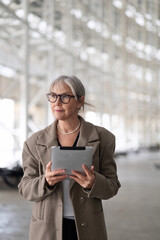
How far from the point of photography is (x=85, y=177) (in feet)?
6.57

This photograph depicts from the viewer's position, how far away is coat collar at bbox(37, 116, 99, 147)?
2.18 m

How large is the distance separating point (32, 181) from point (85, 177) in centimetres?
36

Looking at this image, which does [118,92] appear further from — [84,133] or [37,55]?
[84,133]

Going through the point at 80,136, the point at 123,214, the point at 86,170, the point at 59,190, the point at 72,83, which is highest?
the point at 72,83

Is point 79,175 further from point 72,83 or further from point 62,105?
point 72,83

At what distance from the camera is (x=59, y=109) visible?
7.08 ft

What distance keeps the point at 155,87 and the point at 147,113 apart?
327 cm

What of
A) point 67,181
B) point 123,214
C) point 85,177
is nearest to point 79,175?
point 85,177

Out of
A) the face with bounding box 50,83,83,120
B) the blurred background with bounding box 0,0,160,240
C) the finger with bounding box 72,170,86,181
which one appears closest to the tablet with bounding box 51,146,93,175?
the finger with bounding box 72,170,86,181

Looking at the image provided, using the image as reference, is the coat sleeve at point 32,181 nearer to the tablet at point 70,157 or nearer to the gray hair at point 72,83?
the tablet at point 70,157

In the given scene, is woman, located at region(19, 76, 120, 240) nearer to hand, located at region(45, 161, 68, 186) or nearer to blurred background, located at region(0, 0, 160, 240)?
hand, located at region(45, 161, 68, 186)

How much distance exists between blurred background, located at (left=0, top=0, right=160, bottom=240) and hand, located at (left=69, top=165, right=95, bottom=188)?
22.3 inches

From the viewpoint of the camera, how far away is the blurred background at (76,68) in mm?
12883

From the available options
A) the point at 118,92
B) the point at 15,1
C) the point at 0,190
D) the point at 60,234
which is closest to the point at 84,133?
the point at 60,234
